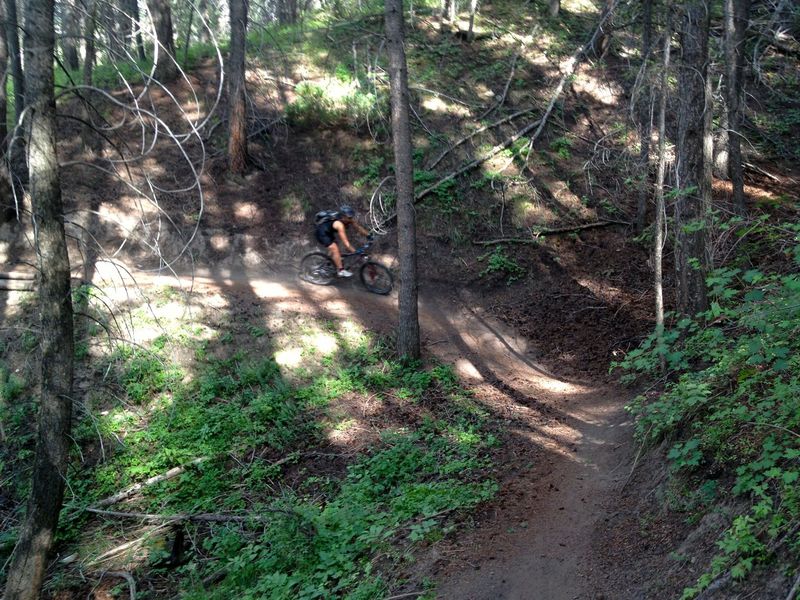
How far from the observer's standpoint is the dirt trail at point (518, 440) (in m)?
6.38

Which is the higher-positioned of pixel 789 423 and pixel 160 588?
pixel 789 423

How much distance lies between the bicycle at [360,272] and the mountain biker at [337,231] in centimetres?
22

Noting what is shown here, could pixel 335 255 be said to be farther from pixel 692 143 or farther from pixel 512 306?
pixel 692 143

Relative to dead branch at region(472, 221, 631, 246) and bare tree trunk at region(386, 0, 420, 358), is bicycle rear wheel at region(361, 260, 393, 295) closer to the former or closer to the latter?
bare tree trunk at region(386, 0, 420, 358)

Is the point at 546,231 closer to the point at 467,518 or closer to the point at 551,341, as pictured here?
the point at 551,341

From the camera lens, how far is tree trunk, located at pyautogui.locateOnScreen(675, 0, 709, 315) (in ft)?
31.7

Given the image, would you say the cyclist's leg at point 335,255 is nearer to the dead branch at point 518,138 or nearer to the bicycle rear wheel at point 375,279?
the bicycle rear wheel at point 375,279

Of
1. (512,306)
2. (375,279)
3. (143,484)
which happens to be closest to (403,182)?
A: (375,279)

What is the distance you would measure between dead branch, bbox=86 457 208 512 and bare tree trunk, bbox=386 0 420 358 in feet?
15.2

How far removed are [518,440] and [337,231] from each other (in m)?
6.97

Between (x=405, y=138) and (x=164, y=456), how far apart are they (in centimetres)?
719

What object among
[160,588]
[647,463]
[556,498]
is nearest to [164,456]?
[160,588]

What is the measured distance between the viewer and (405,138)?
457 inches

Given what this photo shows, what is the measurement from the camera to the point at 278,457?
10.6m
